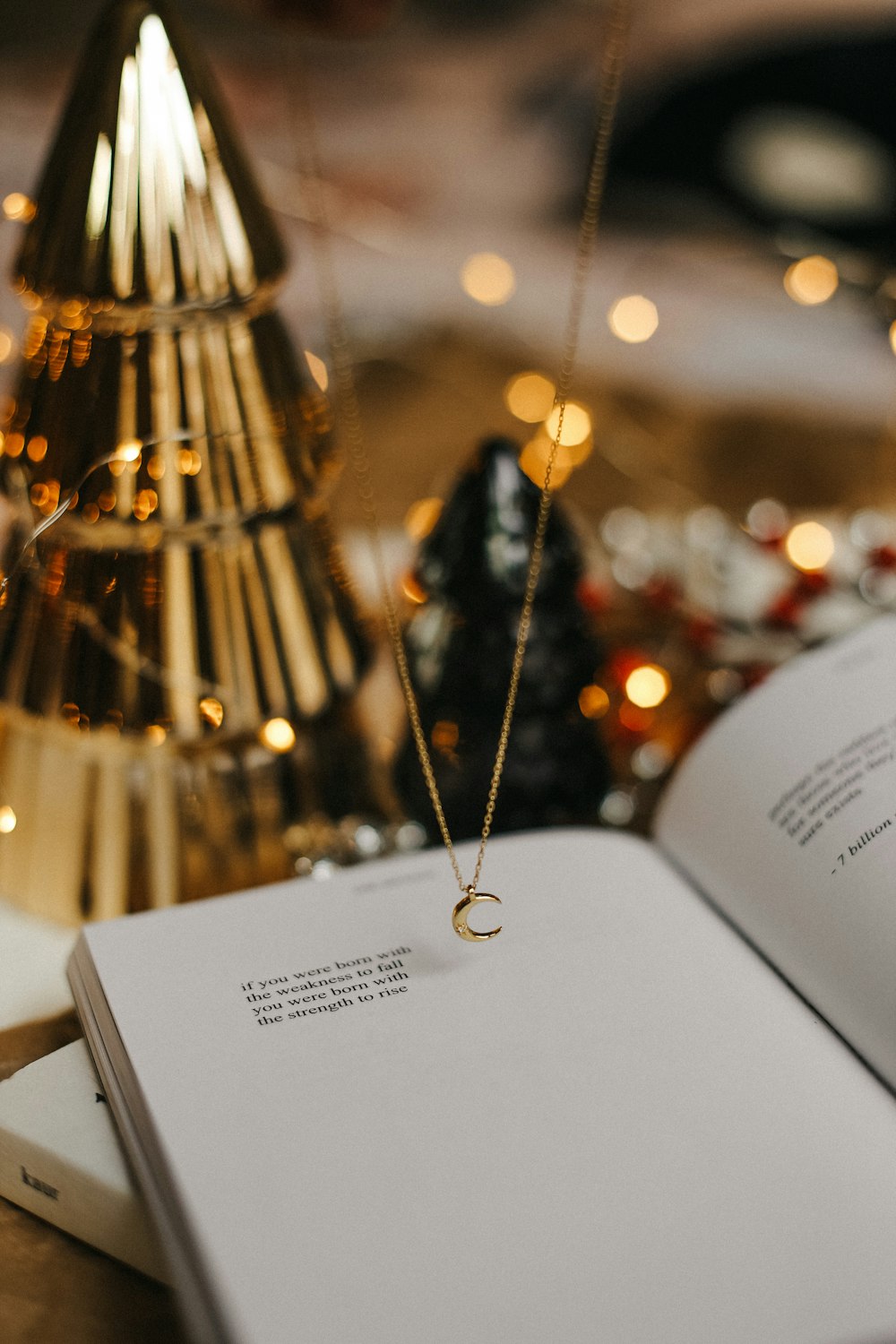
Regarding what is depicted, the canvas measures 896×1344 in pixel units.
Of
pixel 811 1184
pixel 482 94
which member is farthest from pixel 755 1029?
pixel 482 94

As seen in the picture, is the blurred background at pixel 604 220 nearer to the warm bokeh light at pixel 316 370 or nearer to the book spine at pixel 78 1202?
the warm bokeh light at pixel 316 370

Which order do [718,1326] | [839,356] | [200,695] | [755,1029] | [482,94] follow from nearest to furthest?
[718,1326], [755,1029], [200,695], [839,356], [482,94]

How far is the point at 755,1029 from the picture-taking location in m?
0.45

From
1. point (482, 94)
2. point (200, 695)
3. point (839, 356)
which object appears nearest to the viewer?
point (200, 695)

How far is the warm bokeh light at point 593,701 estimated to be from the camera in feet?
2.16

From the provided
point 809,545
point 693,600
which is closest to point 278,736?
point 693,600

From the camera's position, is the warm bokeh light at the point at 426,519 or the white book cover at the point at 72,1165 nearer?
the white book cover at the point at 72,1165

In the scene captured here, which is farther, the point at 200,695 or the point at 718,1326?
the point at 200,695

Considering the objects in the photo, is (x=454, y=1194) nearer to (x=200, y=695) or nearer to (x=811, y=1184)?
(x=811, y=1184)

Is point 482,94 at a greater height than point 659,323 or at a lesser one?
greater

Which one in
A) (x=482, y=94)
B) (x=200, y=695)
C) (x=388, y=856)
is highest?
(x=482, y=94)

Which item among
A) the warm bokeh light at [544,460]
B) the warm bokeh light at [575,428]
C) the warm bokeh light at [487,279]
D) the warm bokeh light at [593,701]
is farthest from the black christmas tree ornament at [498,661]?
the warm bokeh light at [487,279]

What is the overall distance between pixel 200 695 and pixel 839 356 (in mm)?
1055

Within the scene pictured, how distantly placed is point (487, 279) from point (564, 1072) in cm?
106
